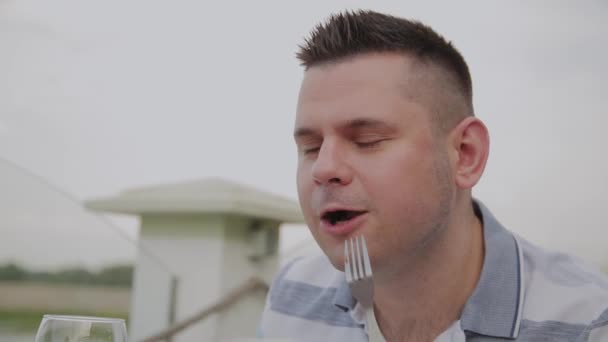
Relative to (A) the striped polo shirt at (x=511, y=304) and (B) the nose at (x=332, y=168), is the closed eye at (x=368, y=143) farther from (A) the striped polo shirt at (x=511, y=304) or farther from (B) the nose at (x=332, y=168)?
(A) the striped polo shirt at (x=511, y=304)

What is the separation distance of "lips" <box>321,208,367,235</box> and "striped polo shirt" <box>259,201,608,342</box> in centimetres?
27

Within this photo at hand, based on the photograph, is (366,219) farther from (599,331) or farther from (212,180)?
(212,180)

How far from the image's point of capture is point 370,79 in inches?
58.4

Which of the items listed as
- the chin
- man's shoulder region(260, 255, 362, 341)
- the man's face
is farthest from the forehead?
man's shoulder region(260, 255, 362, 341)

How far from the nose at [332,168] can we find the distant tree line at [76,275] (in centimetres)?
188

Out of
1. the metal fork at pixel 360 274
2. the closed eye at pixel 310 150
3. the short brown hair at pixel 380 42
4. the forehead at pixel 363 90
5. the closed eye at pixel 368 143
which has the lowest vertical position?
the metal fork at pixel 360 274

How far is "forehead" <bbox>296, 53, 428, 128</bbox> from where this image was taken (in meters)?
1.43

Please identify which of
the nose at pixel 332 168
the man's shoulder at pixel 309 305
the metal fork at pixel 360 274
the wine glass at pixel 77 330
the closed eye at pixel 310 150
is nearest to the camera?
the wine glass at pixel 77 330

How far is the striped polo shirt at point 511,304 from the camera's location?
143 cm

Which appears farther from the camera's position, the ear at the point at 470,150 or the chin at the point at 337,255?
the ear at the point at 470,150

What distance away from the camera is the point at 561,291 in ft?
4.87

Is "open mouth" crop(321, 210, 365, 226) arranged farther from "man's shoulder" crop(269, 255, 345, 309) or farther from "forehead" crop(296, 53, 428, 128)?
"man's shoulder" crop(269, 255, 345, 309)

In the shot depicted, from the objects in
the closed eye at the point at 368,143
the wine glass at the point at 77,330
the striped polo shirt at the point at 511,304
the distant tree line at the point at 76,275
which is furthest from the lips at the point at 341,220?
the distant tree line at the point at 76,275

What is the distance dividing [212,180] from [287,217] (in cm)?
51
